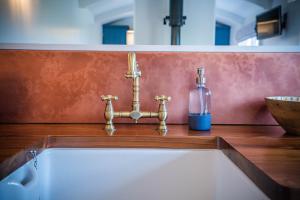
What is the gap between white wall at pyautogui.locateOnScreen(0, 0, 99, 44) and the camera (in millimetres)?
978

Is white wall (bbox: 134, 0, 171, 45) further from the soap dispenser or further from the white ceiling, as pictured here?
the soap dispenser

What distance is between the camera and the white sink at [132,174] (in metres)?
0.61

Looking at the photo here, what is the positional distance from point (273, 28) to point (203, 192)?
0.99 metres

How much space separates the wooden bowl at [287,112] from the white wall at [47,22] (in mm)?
737

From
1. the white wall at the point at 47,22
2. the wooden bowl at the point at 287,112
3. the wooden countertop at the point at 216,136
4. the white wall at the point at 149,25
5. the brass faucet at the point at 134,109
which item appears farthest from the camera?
the white wall at the point at 149,25

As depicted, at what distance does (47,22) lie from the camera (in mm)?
1320

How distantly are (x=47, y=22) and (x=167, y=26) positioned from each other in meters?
0.65

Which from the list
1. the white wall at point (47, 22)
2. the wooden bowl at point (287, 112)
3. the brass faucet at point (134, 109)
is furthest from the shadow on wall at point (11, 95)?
the wooden bowl at point (287, 112)

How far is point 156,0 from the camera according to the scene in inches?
52.3

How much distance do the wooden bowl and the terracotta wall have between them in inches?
6.4

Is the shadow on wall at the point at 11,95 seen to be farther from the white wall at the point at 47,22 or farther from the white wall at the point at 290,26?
the white wall at the point at 290,26

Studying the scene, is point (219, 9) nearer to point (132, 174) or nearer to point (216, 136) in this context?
point (216, 136)

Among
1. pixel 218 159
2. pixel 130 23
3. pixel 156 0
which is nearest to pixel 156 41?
pixel 130 23

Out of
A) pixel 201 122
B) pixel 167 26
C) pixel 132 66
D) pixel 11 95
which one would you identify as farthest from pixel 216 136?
pixel 167 26
